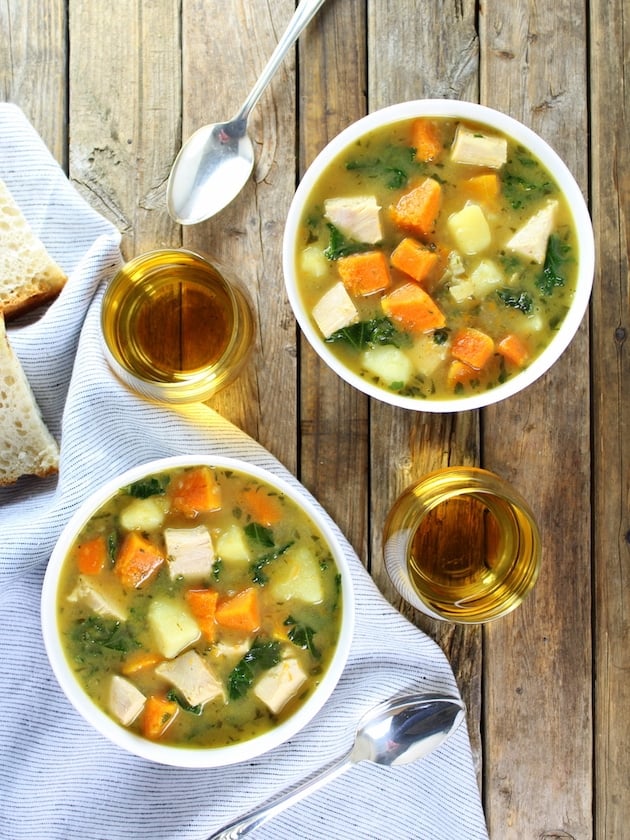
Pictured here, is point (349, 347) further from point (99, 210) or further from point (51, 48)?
point (51, 48)

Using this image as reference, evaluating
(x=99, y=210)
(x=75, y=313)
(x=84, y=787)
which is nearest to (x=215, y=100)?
(x=99, y=210)

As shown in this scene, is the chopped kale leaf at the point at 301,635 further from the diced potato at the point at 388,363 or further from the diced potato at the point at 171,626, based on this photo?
the diced potato at the point at 388,363

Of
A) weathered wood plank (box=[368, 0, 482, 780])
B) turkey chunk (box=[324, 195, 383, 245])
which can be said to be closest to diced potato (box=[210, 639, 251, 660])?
weathered wood plank (box=[368, 0, 482, 780])

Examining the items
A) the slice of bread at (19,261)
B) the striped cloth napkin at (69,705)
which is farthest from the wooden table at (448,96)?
the slice of bread at (19,261)

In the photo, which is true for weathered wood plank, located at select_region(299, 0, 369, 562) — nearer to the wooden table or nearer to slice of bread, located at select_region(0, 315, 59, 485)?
the wooden table

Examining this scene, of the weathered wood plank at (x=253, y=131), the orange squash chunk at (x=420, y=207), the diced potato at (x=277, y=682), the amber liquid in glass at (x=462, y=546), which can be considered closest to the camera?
the orange squash chunk at (x=420, y=207)

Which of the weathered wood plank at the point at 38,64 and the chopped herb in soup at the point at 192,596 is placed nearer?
the chopped herb in soup at the point at 192,596

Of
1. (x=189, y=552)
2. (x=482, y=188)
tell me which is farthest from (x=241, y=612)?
(x=482, y=188)

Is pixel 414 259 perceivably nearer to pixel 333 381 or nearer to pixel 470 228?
pixel 470 228
